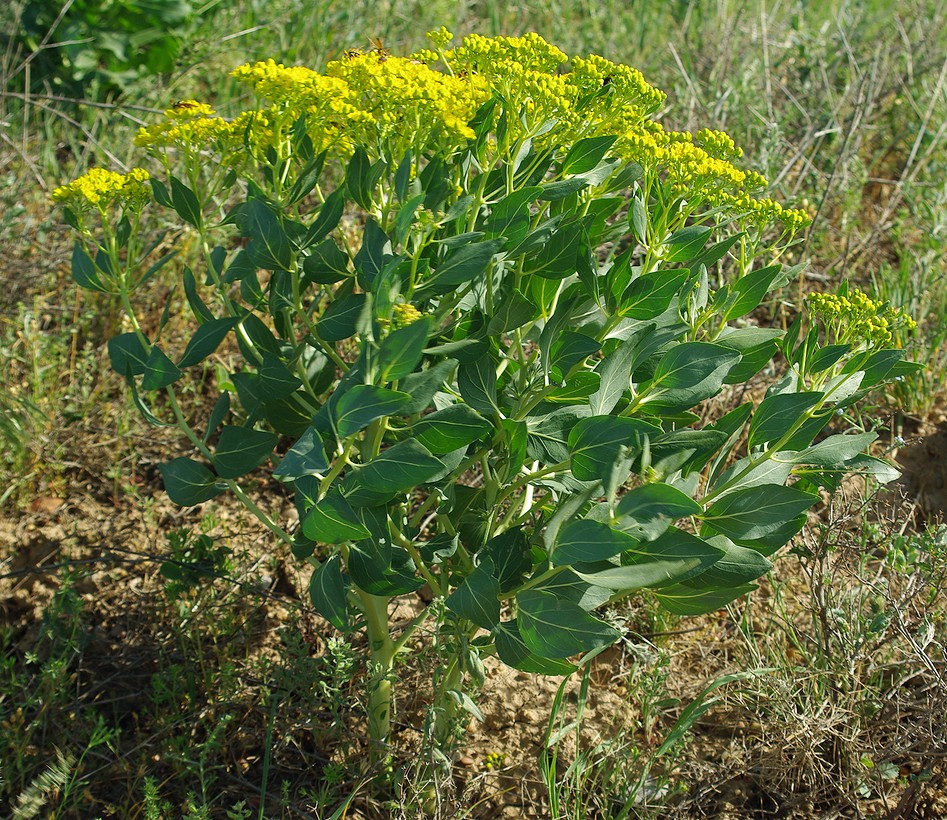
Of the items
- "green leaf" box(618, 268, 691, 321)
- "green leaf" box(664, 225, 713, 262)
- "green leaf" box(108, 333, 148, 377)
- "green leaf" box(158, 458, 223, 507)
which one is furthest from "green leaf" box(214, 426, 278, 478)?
"green leaf" box(664, 225, 713, 262)

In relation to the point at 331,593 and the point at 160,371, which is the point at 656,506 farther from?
the point at 160,371

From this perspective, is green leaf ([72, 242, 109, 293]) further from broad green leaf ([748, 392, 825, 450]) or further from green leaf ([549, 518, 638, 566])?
broad green leaf ([748, 392, 825, 450])

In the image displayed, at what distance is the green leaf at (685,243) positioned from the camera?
5.82ft

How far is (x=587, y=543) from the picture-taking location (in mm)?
1546

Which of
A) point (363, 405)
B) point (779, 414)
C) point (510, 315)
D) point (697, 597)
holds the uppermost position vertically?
point (363, 405)

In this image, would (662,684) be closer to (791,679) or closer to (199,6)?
(791,679)

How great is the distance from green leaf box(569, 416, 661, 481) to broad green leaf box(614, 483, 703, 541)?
0.06m

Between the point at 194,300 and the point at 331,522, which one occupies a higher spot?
the point at 194,300

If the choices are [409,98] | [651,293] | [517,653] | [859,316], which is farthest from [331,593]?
[859,316]

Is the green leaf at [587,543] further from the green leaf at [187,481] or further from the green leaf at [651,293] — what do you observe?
the green leaf at [187,481]

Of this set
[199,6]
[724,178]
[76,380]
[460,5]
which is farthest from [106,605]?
[460,5]

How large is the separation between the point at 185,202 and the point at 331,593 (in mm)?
823

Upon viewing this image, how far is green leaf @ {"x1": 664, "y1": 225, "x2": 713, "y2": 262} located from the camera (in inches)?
69.9

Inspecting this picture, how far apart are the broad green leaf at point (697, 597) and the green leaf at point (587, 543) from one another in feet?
1.29
